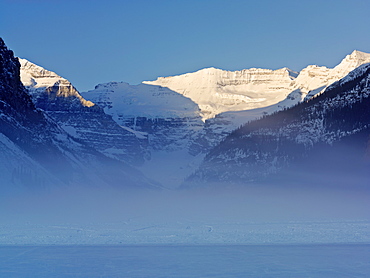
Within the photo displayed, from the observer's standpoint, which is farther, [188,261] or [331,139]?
[331,139]

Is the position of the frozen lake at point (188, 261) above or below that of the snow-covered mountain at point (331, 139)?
below

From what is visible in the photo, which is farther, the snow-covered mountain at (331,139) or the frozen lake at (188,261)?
the snow-covered mountain at (331,139)

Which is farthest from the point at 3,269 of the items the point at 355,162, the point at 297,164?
the point at 297,164

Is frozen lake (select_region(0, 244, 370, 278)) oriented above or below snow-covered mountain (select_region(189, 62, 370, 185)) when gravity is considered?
below

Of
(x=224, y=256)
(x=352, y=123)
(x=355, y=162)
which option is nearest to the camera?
(x=224, y=256)

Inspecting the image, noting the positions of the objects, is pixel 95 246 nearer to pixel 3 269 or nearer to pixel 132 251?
pixel 132 251

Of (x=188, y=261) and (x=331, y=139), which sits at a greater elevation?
(x=331, y=139)

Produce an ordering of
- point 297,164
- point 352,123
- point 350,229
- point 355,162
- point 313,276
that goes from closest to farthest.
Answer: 1. point 313,276
2. point 350,229
3. point 355,162
4. point 352,123
5. point 297,164

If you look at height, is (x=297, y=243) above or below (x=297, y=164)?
below
